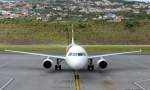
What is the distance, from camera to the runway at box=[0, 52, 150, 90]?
2719cm

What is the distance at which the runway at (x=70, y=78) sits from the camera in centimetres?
2719

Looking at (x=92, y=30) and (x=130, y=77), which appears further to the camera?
(x=92, y=30)

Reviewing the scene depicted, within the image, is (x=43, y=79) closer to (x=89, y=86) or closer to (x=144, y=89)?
(x=89, y=86)

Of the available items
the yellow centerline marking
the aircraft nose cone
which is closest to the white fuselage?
the aircraft nose cone

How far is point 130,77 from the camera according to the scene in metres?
31.9

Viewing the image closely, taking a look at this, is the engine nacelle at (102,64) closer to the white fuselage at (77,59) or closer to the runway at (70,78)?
the runway at (70,78)

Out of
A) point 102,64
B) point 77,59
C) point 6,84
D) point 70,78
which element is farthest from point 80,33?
point 6,84

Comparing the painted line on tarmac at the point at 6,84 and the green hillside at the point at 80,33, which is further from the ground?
the painted line on tarmac at the point at 6,84

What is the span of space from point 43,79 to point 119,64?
12.4m

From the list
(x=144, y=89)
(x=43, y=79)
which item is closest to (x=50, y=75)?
(x=43, y=79)

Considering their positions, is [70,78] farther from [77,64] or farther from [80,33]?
[80,33]

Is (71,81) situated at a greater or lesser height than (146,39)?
greater

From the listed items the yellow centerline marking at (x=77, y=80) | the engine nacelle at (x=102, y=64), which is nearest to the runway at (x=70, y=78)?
the yellow centerline marking at (x=77, y=80)

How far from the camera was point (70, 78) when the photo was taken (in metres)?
31.2
